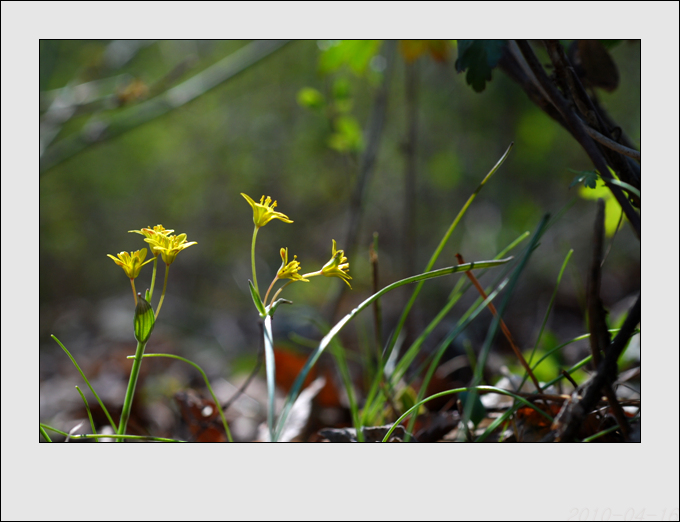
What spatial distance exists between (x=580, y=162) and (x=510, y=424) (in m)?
2.44

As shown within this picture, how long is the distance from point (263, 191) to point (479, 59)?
2.91 m

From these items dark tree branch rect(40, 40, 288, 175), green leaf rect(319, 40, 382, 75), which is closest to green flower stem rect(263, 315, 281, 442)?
green leaf rect(319, 40, 382, 75)

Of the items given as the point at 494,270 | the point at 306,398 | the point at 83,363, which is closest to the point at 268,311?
the point at 306,398

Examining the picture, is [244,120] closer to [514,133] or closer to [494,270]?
[514,133]

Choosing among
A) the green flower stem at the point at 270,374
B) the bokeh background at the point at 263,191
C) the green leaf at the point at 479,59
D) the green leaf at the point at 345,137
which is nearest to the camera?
the green flower stem at the point at 270,374

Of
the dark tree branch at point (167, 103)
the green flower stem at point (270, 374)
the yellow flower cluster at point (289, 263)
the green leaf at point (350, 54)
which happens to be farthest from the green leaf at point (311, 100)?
the green flower stem at point (270, 374)

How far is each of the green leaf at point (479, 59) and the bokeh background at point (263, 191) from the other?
0.81 meters

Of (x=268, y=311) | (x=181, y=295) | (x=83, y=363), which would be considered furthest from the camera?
(x=181, y=295)

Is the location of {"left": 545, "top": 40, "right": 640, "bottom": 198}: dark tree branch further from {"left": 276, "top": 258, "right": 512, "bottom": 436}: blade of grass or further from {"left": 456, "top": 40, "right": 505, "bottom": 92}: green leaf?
{"left": 276, "top": 258, "right": 512, "bottom": 436}: blade of grass

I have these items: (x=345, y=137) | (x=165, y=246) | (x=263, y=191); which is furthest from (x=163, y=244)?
(x=263, y=191)

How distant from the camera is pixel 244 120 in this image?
3.73 m

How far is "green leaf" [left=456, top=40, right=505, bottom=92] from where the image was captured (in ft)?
2.10

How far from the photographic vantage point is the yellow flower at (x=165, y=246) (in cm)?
46

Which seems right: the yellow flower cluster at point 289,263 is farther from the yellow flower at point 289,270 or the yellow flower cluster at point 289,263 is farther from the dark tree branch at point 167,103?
the dark tree branch at point 167,103
